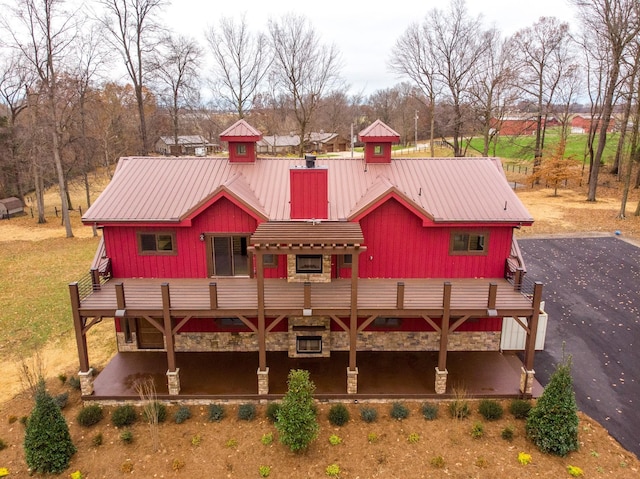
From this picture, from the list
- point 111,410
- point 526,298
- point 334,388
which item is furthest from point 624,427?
point 111,410

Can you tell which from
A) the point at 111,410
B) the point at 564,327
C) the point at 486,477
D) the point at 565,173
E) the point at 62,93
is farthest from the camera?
the point at 565,173

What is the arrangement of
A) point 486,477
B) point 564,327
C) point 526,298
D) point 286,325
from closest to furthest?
point 486,477
point 526,298
point 286,325
point 564,327

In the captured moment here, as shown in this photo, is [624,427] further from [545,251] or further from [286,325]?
[545,251]

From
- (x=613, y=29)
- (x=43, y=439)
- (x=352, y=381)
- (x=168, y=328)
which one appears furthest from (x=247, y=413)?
(x=613, y=29)

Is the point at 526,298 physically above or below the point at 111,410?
above

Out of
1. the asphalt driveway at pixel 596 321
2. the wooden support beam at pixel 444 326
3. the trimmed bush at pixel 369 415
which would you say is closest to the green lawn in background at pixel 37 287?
the trimmed bush at pixel 369 415

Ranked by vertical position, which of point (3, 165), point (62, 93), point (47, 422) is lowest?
point (47, 422)

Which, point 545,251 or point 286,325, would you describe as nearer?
point 286,325
